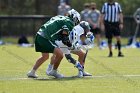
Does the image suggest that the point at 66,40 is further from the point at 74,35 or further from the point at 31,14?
the point at 31,14

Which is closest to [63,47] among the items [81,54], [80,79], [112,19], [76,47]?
[76,47]

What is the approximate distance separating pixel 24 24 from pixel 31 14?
8364 mm

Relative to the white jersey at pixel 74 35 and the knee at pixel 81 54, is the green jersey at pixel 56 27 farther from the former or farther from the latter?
the knee at pixel 81 54

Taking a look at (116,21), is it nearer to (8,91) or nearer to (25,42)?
(25,42)

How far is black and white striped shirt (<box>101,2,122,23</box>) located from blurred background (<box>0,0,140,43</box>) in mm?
7520

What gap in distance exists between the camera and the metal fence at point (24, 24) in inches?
1220

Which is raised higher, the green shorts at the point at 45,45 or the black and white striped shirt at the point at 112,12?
the green shorts at the point at 45,45

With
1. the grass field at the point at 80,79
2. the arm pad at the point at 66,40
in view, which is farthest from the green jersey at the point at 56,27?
the grass field at the point at 80,79

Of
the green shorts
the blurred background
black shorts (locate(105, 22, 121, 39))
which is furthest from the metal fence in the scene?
the green shorts

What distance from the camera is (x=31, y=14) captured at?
39188mm

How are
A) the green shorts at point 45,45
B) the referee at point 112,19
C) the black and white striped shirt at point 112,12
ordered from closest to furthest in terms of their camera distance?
the green shorts at point 45,45, the referee at point 112,19, the black and white striped shirt at point 112,12

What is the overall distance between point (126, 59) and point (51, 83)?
7103 millimetres

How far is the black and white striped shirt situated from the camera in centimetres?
2222

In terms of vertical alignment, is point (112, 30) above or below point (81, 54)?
below
